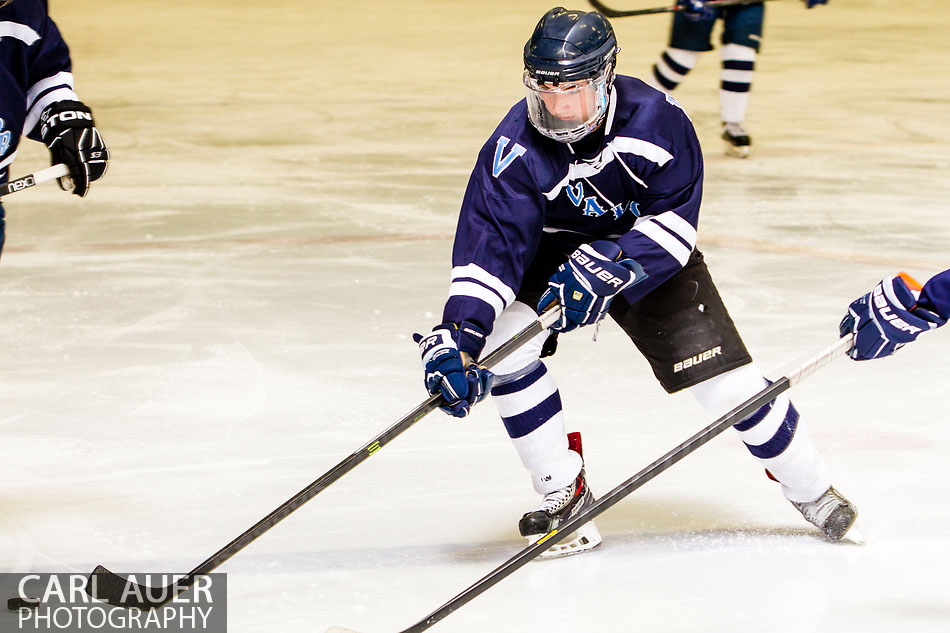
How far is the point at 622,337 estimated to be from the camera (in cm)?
336

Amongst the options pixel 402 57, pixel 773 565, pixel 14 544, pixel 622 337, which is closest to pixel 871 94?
pixel 402 57

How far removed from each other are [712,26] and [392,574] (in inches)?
153

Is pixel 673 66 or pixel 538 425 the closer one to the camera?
pixel 538 425

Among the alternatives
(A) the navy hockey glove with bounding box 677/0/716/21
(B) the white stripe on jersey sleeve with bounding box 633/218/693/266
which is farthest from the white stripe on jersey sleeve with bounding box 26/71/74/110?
(A) the navy hockey glove with bounding box 677/0/716/21

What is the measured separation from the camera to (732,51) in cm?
547

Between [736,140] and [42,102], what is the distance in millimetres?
3527

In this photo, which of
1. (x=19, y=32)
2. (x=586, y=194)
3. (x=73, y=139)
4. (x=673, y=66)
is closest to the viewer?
(x=586, y=194)

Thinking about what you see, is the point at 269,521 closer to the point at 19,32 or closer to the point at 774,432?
the point at 774,432

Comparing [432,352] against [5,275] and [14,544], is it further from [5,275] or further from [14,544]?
[5,275]

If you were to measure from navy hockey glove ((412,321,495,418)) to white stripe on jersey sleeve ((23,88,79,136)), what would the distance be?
0.98m

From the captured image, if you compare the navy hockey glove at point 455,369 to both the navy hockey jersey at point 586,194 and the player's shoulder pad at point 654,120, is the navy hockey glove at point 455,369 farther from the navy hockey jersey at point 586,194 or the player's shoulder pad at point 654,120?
the player's shoulder pad at point 654,120

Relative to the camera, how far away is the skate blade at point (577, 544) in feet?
7.37

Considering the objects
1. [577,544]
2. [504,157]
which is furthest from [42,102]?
[577,544]

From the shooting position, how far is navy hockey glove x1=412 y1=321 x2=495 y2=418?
1.99m
